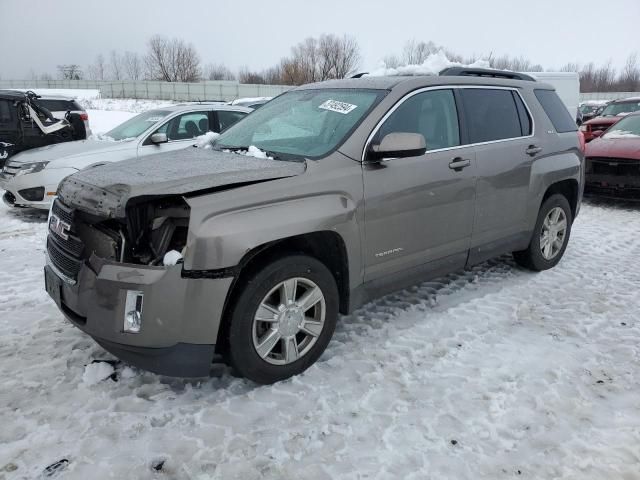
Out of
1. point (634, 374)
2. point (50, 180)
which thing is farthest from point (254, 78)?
point (634, 374)

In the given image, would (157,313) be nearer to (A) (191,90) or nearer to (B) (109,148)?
(B) (109,148)

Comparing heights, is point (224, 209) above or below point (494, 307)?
above

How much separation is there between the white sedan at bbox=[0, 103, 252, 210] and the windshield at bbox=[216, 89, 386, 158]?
3.21 meters

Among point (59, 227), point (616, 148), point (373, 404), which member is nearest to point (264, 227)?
point (373, 404)

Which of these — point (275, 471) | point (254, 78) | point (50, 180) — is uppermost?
point (254, 78)

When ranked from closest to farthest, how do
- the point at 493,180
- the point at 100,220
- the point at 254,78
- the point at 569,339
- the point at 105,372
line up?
1. the point at 100,220
2. the point at 105,372
3. the point at 569,339
4. the point at 493,180
5. the point at 254,78

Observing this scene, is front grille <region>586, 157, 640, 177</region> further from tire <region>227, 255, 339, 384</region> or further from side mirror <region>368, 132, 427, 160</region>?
tire <region>227, 255, 339, 384</region>

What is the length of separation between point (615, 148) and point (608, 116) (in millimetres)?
6700

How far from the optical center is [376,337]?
367cm

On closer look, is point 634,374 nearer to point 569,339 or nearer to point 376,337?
point 569,339

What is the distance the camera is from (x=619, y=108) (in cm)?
1420

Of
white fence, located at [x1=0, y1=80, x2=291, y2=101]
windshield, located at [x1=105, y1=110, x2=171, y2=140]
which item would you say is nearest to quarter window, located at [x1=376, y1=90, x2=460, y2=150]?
windshield, located at [x1=105, y1=110, x2=171, y2=140]

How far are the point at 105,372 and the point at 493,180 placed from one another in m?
3.31

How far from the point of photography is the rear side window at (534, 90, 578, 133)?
16.2 feet
